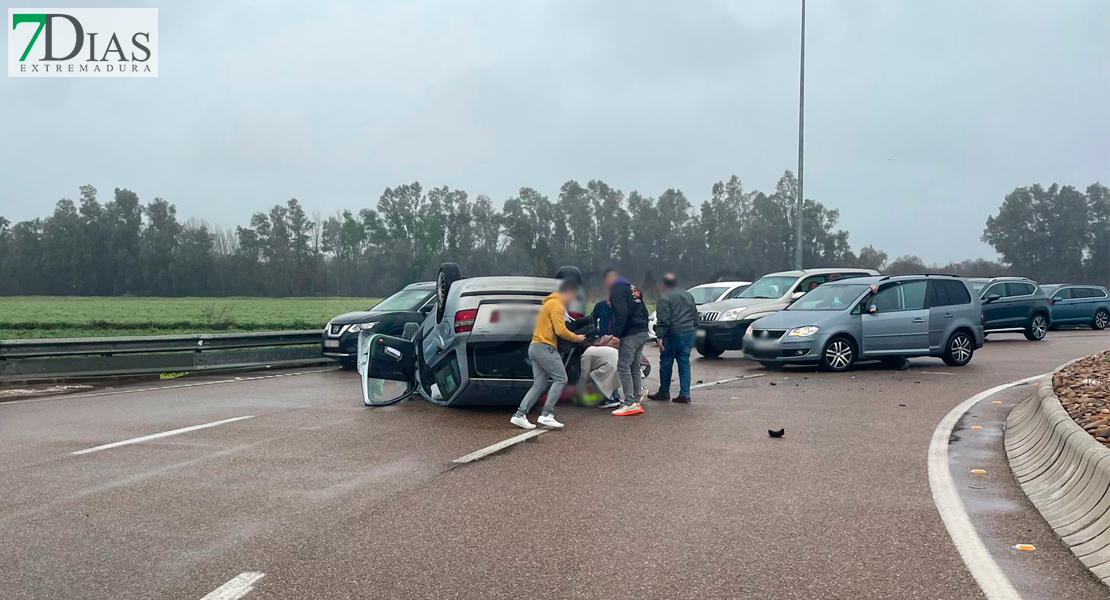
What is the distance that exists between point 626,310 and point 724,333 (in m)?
8.38

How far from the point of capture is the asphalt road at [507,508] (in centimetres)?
455

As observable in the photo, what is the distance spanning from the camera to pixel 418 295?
18453mm

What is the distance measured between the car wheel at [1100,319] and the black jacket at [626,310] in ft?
84.3

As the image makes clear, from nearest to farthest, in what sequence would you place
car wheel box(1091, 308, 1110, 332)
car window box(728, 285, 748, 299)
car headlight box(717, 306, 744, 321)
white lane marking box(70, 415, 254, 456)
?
white lane marking box(70, 415, 254, 456)
car headlight box(717, 306, 744, 321)
car window box(728, 285, 748, 299)
car wheel box(1091, 308, 1110, 332)

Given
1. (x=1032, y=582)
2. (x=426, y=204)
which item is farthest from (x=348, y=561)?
(x=426, y=204)

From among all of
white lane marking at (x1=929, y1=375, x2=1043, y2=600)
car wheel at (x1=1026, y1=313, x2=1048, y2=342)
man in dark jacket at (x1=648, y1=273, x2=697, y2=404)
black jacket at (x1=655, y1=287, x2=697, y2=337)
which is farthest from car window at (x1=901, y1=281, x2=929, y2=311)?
car wheel at (x1=1026, y1=313, x2=1048, y2=342)

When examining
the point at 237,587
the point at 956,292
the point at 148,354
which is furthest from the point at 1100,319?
the point at 237,587

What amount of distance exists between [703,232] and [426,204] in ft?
59.2

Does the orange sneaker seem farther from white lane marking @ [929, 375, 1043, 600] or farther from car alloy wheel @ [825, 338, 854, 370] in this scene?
car alloy wheel @ [825, 338, 854, 370]

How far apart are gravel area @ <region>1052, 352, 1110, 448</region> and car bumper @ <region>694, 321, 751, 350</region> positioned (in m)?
6.80

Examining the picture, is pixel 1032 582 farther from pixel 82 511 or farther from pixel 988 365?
pixel 988 365

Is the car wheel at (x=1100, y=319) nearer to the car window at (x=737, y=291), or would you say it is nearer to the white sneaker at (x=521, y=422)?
the car window at (x=737, y=291)

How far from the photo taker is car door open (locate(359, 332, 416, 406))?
11453mm

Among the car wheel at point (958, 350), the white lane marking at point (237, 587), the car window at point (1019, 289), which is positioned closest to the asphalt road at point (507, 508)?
the white lane marking at point (237, 587)
